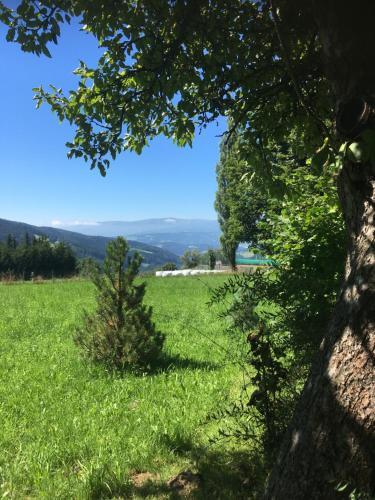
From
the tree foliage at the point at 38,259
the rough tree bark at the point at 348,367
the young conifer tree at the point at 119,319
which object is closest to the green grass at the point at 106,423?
the young conifer tree at the point at 119,319

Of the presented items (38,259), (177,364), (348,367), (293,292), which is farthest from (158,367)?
(38,259)

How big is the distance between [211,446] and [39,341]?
7.70 meters

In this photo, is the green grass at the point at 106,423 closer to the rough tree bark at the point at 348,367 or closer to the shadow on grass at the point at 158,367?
the shadow on grass at the point at 158,367

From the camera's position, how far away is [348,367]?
2.34 metres

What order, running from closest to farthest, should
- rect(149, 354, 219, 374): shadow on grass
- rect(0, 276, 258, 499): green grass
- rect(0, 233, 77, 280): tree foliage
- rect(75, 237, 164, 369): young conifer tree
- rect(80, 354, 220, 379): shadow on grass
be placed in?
rect(0, 276, 258, 499): green grass < rect(80, 354, 220, 379): shadow on grass < rect(75, 237, 164, 369): young conifer tree < rect(149, 354, 219, 374): shadow on grass < rect(0, 233, 77, 280): tree foliage

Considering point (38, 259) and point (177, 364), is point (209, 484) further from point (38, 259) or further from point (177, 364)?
point (38, 259)

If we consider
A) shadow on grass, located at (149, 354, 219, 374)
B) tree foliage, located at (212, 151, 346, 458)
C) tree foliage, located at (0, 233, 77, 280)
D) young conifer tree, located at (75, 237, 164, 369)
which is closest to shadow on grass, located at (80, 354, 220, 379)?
shadow on grass, located at (149, 354, 219, 374)

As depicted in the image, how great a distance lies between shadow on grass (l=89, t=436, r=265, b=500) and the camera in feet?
11.6

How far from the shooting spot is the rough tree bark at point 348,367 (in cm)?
226

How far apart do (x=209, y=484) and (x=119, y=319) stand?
456 centimetres

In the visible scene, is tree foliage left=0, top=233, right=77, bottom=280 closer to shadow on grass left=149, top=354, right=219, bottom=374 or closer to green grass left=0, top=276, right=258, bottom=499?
shadow on grass left=149, top=354, right=219, bottom=374

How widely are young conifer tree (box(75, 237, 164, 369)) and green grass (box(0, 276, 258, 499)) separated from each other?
0.34 m

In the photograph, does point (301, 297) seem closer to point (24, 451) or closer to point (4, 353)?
point (24, 451)

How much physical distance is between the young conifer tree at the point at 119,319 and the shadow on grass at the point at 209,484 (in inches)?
149
